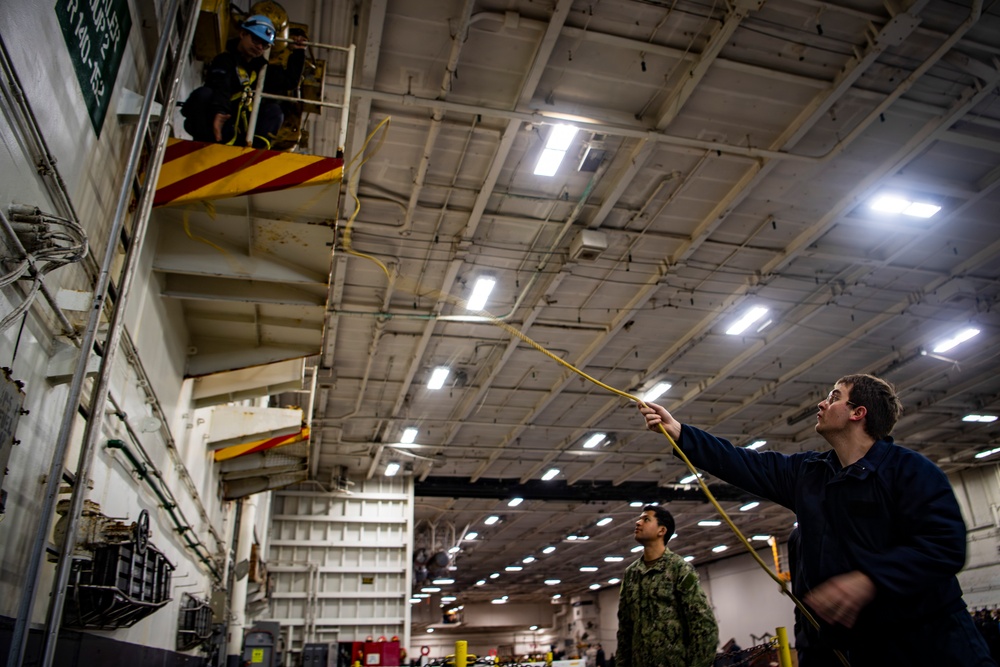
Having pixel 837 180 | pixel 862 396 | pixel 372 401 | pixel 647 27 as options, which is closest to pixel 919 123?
pixel 837 180

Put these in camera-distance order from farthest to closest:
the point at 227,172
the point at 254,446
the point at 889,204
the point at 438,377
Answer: the point at 438,377, the point at 254,446, the point at 889,204, the point at 227,172

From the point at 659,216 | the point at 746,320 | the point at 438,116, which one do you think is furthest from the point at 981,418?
the point at 438,116

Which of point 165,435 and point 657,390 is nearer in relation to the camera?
point 165,435

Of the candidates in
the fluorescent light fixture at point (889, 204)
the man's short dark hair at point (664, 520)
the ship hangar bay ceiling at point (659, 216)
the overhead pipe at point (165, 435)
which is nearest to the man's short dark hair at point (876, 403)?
the man's short dark hair at point (664, 520)

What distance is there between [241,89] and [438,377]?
30.6 feet

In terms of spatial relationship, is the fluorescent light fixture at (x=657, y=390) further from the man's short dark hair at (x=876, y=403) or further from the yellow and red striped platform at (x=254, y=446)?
the man's short dark hair at (x=876, y=403)

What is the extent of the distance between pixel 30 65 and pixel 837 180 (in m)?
8.97

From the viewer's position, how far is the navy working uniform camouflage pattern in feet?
13.5

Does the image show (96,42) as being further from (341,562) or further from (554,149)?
(341,562)

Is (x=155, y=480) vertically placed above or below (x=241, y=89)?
below

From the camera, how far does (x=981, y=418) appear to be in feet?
56.6

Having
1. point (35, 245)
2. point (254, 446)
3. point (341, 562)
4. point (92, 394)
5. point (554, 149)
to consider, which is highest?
point (554, 149)

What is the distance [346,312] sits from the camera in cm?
1091

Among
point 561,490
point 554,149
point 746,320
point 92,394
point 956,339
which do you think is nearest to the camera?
point 92,394
